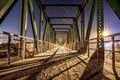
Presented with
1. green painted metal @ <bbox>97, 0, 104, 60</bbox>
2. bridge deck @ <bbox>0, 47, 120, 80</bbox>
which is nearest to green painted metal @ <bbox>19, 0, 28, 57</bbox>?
bridge deck @ <bbox>0, 47, 120, 80</bbox>

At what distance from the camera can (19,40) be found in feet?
19.2

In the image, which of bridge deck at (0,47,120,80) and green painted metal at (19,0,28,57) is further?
green painted metal at (19,0,28,57)

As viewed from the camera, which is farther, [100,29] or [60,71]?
[100,29]

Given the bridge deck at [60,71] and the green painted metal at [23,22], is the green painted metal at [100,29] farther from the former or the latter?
the green painted metal at [23,22]

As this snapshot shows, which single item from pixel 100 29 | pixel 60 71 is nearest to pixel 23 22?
pixel 100 29

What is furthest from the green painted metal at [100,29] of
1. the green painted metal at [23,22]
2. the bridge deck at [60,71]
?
the green painted metal at [23,22]

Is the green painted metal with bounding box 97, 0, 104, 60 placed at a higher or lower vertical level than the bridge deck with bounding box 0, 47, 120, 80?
higher

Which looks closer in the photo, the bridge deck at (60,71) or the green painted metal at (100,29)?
the bridge deck at (60,71)

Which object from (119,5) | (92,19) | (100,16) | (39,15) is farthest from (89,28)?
(39,15)

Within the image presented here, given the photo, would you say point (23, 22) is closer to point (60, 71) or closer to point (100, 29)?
point (100, 29)

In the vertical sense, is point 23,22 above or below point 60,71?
above

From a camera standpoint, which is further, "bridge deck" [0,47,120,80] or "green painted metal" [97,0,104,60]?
"green painted metal" [97,0,104,60]

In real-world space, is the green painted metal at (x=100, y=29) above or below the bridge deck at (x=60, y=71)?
above

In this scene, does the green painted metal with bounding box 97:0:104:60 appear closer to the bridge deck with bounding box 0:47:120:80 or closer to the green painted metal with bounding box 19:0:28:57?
the bridge deck with bounding box 0:47:120:80
